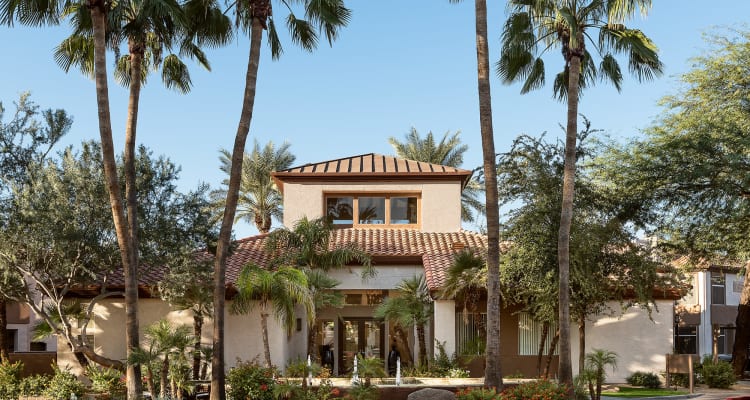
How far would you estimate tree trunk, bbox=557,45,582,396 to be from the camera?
18.3 m

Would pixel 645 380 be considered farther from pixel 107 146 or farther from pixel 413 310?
pixel 107 146

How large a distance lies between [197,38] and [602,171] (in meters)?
14.4

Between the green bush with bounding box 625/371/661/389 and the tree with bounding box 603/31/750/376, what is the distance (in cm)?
472

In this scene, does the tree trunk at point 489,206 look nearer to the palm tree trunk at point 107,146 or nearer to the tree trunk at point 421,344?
the palm tree trunk at point 107,146

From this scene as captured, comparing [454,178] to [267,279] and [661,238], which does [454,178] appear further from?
[267,279]

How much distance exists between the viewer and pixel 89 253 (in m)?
21.0

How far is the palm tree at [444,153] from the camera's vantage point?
46.9 m

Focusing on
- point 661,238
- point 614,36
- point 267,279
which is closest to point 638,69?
point 614,36

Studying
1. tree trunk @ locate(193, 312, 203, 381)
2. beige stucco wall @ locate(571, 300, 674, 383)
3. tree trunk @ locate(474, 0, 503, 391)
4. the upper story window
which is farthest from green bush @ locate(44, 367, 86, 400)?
beige stucco wall @ locate(571, 300, 674, 383)

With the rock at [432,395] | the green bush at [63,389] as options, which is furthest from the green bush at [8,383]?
the rock at [432,395]

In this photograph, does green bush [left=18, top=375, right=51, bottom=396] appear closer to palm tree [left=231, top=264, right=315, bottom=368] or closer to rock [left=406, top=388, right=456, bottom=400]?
palm tree [left=231, top=264, right=315, bottom=368]

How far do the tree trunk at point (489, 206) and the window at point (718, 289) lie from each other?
33264 mm

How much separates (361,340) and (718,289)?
25830 mm

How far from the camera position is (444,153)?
46.8 meters
